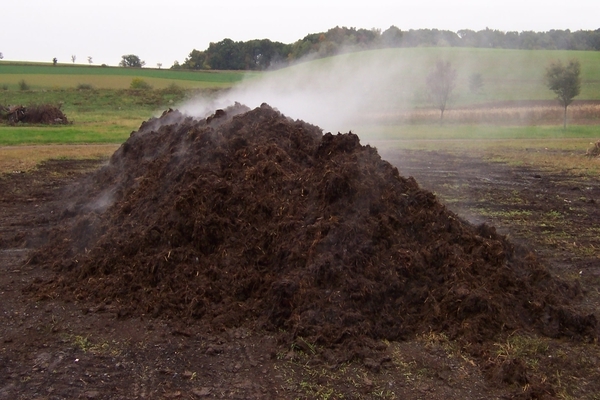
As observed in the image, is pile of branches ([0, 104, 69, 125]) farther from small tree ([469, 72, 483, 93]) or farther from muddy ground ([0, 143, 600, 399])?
small tree ([469, 72, 483, 93])

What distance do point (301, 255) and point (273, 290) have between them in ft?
1.69

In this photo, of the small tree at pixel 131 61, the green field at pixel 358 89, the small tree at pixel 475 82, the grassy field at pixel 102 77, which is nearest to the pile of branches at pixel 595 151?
the green field at pixel 358 89

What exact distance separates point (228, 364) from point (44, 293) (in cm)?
273

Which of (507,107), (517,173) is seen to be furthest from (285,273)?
(507,107)

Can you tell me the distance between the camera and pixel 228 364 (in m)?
4.79

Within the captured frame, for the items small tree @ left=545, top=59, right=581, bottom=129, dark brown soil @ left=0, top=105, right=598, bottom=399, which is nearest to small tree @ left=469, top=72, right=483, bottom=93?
small tree @ left=545, top=59, right=581, bottom=129

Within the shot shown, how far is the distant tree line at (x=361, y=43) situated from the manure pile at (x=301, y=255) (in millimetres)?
19601

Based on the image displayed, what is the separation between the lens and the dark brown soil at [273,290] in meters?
4.61

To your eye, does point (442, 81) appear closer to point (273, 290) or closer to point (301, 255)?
point (301, 255)

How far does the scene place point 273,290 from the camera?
562cm

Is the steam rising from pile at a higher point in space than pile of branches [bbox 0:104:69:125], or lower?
higher

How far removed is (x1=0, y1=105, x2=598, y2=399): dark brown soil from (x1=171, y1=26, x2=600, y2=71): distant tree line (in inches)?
779

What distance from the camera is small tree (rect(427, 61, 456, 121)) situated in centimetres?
3806

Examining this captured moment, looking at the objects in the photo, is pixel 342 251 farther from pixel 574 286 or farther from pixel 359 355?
pixel 574 286
